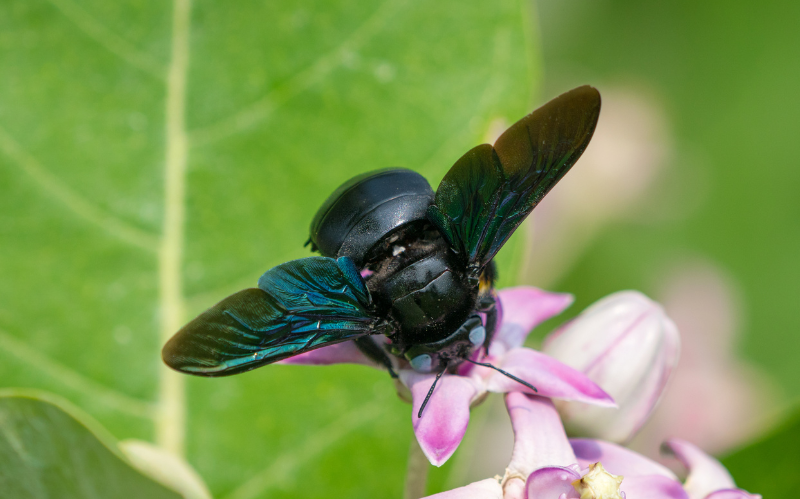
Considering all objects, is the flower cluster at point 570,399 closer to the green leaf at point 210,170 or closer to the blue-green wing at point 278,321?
the blue-green wing at point 278,321

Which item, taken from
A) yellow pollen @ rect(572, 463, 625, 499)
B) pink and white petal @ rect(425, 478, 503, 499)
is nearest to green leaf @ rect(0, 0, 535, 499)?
pink and white petal @ rect(425, 478, 503, 499)

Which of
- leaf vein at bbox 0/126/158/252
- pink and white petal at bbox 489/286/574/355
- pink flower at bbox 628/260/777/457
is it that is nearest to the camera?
pink and white petal at bbox 489/286/574/355

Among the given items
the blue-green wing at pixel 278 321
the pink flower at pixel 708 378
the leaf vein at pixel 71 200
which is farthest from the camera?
the pink flower at pixel 708 378

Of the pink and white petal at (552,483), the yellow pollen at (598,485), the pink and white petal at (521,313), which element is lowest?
the yellow pollen at (598,485)

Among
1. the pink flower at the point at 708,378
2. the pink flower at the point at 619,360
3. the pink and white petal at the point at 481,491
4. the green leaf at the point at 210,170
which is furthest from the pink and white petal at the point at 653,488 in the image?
the pink flower at the point at 708,378

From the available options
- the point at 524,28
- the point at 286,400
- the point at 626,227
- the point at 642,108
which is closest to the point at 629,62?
the point at 642,108

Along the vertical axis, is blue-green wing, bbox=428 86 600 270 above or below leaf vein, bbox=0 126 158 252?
below

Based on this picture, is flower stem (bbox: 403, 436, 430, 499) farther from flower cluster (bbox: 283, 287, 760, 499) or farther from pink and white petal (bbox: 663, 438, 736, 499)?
pink and white petal (bbox: 663, 438, 736, 499)
